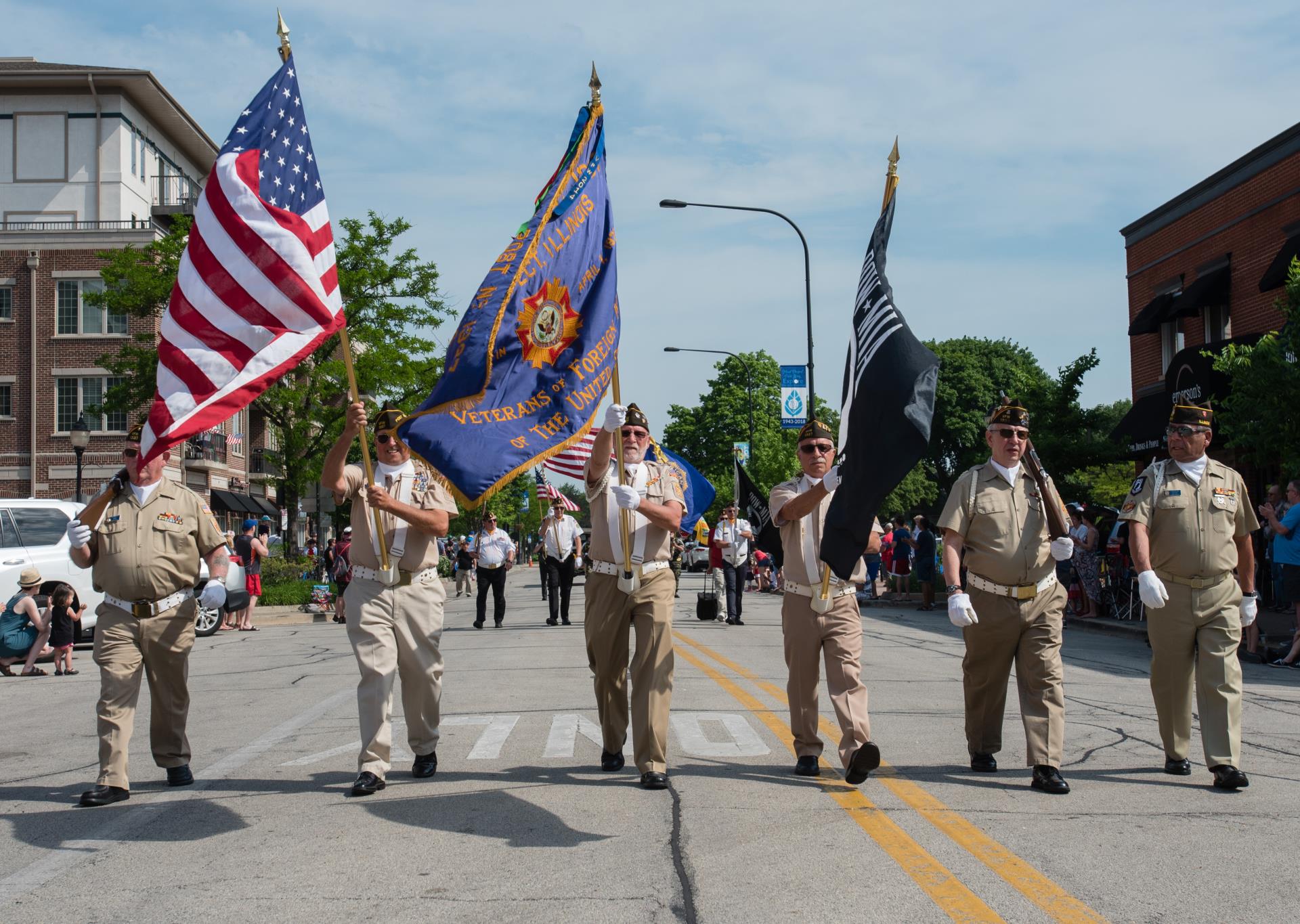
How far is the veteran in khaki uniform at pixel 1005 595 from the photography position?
23.1 ft

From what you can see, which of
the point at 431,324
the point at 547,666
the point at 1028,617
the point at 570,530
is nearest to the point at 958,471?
the point at 431,324

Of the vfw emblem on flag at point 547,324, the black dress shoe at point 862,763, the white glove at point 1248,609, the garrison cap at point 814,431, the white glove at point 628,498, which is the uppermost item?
the vfw emblem on flag at point 547,324

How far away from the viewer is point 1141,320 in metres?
30.6

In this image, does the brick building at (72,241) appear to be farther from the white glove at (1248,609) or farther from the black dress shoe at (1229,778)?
the black dress shoe at (1229,778)

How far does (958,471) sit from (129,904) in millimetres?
65090

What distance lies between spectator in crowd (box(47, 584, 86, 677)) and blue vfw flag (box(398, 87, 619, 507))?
1006 cm

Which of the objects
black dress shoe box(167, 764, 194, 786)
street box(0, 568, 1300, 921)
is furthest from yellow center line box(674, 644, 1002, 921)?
black dress shoe box(167, 764, 194, 786)

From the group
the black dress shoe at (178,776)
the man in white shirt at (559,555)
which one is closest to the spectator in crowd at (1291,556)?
the man in white shirt at (559,555)

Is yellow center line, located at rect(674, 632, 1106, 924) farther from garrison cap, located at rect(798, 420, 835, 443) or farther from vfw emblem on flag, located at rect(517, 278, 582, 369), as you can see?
vfw emblem on flag, located at rect(517, 278, 582, 369)

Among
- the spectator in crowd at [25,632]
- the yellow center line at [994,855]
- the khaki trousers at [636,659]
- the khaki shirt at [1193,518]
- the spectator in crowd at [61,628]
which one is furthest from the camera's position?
the spectator in crowd at [61,628]

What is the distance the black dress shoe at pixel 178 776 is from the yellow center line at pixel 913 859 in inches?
143

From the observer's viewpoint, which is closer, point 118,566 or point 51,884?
point 51,884

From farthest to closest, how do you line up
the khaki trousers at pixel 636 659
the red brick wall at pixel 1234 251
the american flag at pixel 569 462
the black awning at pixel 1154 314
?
the black awning at pixel 1154 314 → the red brick wall at pixel 1234 251 → the american flag at pixel 569 462 → the khaki trousers at pixel 636 659

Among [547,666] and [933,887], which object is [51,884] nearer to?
[933,887]
